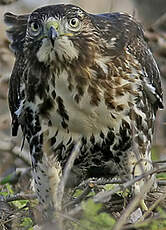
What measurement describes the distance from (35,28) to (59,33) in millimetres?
271

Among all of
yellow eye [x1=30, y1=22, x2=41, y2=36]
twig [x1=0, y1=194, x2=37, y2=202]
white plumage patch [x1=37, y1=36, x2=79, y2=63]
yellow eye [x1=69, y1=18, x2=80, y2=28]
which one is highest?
yellow eye [x1=69, y1=18, x2=80, y2=28]

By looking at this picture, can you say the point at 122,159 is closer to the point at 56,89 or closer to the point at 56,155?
the point at 56,155

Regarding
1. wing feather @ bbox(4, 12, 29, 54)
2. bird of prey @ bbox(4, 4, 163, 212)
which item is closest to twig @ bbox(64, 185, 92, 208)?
bird of prey @ bbox(4, 4, 163, 212)

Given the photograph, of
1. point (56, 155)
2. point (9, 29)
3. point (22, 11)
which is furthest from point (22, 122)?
point (22, 11)

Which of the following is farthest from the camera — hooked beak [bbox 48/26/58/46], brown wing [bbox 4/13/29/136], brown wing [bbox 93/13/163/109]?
brown wing [bbox 4/13/29/136]

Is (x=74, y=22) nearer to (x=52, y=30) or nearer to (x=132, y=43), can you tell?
(x=52, y=30)

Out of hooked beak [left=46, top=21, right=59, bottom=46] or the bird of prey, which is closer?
hooked beak [left=46, top=21, right=59, bottom=46]

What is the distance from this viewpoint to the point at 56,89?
5.11m

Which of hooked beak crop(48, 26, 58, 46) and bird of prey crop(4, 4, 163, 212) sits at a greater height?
hooked beak crop(48, 26, 58, 46)

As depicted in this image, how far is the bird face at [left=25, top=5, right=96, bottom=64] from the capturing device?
475cm

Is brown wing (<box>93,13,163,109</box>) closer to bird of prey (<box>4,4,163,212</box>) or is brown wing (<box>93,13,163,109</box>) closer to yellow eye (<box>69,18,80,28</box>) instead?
bird of prey (<box>4,4,163,212</box>)

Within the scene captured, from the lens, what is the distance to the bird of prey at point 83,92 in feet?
16.2

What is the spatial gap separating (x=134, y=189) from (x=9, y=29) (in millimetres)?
2214

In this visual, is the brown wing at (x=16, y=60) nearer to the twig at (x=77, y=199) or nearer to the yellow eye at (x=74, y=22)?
the yellow eye at (x=74, y=22)
